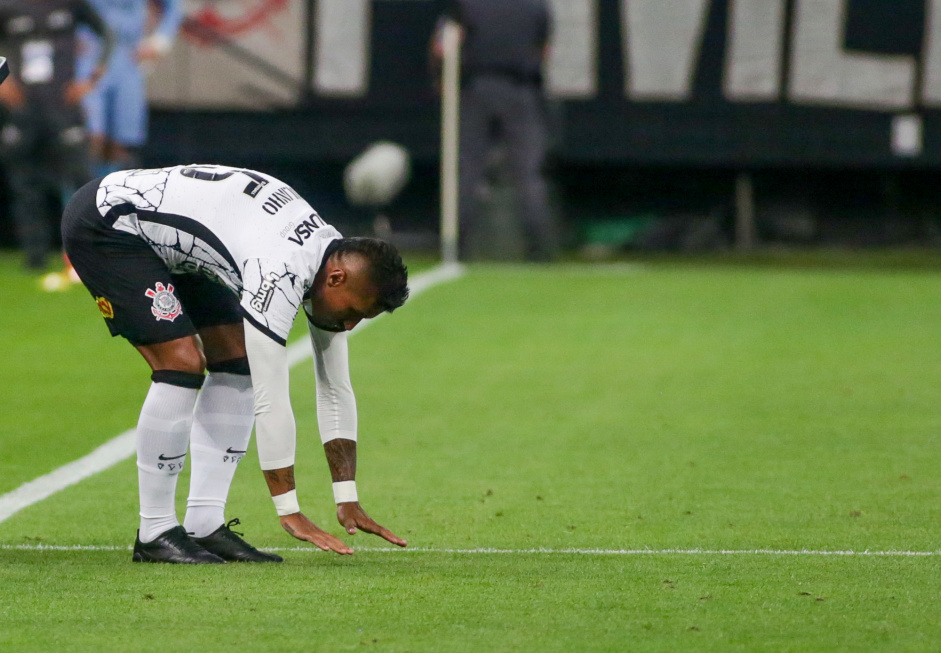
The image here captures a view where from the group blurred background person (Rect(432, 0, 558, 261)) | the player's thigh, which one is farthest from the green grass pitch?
blurred background person (Rect(432, 0, 558, 261))

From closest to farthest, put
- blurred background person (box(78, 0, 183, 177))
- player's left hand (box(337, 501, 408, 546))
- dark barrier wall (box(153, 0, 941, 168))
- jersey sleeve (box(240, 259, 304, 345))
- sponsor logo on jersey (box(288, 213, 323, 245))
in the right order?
1. jersey sleeve (box(240, 259, 304, 345))
2. sponsor logo on jersey (box(288, 213, 323, 245))
3. player's left hand (box(337, 501, 408, 546))
4. blurred background person (box(78, 0, 183, 177))
5. dark barrier wall (box(153, 0, 941, 168))

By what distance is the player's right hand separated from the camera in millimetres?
5207

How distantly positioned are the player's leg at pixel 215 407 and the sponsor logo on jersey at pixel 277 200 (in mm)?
590

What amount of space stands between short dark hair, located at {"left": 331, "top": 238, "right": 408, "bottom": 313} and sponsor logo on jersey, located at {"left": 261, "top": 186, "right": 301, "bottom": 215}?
274 mm

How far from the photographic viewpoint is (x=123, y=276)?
18.5ft

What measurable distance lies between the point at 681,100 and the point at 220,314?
1752 centimetres

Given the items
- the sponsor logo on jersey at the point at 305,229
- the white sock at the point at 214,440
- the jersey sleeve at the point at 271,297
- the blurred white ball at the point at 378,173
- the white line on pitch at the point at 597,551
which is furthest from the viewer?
the blurred white ball at the point at 378,173

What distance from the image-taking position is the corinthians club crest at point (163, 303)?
5609 mm

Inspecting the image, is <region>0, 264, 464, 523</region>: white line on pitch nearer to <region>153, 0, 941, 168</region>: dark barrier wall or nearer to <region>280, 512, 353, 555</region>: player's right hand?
<region>280, 512, 353, 555</region>: player's right hand

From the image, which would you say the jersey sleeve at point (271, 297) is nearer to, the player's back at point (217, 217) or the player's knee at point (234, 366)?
the player's back at point (217, 217)

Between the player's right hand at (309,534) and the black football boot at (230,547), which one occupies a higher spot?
the player's right hand at (309,534)

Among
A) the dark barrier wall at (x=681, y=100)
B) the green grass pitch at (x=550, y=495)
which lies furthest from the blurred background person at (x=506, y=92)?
the green grass pitch at (x=550, y=495)

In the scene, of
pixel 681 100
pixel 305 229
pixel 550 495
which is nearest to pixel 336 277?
pixel 305 229

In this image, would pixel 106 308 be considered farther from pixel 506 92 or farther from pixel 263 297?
pixel 506 92
